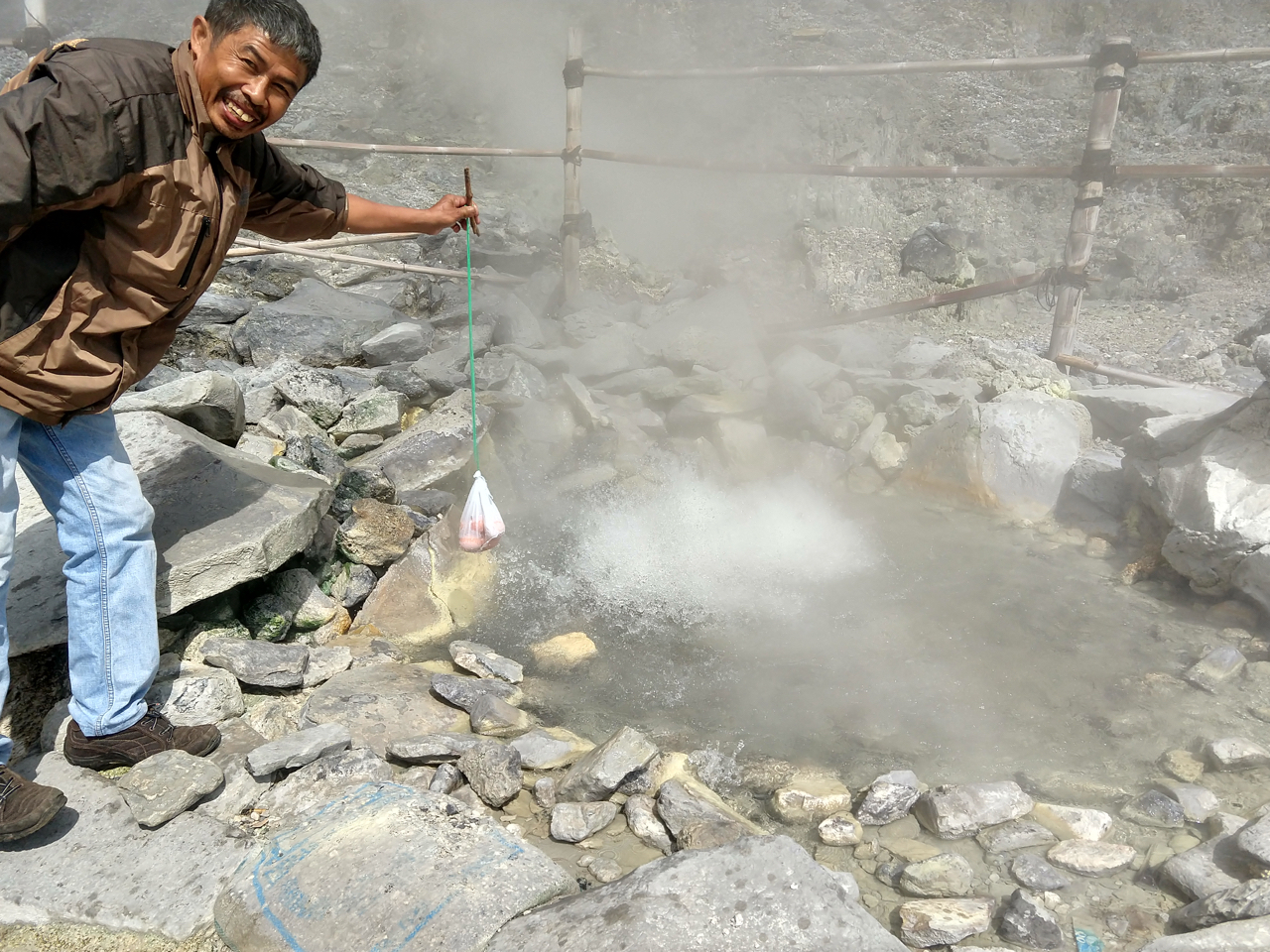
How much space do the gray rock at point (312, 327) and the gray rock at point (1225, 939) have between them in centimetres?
396

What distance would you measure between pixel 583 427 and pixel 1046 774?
2.69 meters

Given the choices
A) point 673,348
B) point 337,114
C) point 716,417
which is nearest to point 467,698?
point 716,417

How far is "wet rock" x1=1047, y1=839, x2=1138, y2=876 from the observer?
81.0 inches

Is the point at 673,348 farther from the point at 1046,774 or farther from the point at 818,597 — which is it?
the point at 1046,774

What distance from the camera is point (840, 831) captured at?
222cm

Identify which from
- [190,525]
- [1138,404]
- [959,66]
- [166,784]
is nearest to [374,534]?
[190,525]

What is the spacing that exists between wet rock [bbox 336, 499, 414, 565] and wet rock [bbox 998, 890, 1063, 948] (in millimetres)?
2383

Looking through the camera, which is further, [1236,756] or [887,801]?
[1236,756]

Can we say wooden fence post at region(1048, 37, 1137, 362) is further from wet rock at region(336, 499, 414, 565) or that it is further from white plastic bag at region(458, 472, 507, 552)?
wet rock at region(336, 499, 414, 565)

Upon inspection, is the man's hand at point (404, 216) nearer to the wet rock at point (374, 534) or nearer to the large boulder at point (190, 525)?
the large boulder at point (190, 525)

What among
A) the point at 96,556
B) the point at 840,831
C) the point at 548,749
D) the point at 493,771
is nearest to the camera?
the point at 96,556

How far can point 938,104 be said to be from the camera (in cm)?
1091

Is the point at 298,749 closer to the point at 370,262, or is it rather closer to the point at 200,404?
the point at 200,404

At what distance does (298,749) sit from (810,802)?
1.34 m
